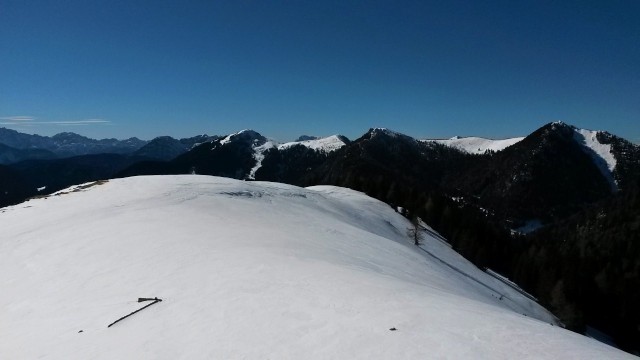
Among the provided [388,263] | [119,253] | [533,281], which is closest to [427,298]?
[388,263]

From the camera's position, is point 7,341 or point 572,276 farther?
point 572,276

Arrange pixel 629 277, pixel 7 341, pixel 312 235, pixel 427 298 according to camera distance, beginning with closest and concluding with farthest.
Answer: pixel 7 341 < pixel 427 298 < pixel 312 235 < pixel 629 277

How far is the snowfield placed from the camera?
31.3ft

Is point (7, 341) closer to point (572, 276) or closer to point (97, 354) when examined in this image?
point (97, 354)

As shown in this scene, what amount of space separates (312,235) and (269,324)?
18.8 m

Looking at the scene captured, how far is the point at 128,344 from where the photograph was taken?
1072 cm

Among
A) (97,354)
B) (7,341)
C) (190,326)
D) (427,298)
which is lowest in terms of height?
(7,341)

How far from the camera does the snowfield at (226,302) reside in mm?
9555

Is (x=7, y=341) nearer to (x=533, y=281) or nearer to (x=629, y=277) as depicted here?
(x=533, y=281)

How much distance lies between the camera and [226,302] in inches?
509

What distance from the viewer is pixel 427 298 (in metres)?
14.0

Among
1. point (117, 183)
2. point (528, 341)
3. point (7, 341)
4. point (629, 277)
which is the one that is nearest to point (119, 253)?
point (7, 341)

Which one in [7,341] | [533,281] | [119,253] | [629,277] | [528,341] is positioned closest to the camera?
[528,341]

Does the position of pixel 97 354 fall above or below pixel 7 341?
above
